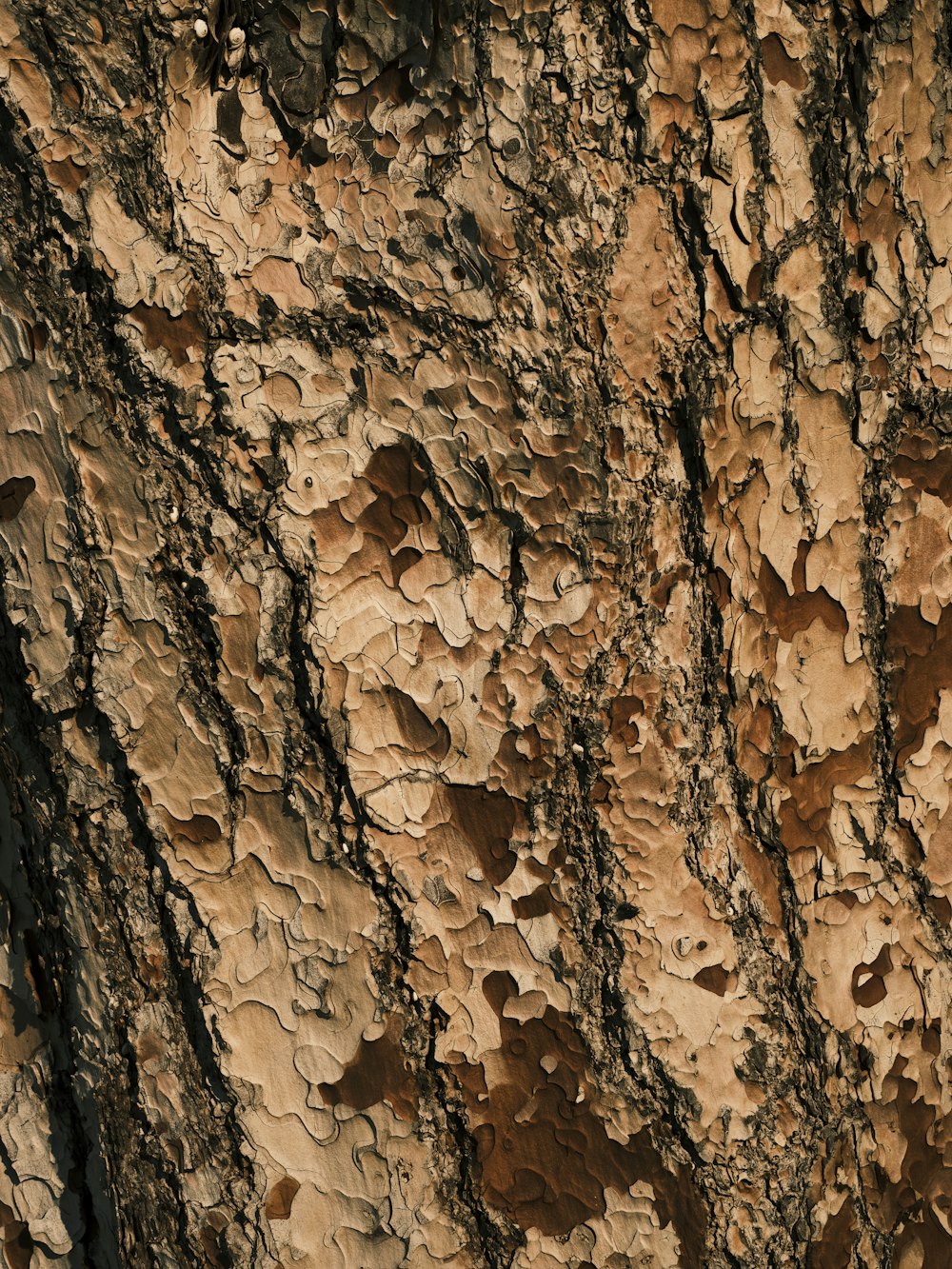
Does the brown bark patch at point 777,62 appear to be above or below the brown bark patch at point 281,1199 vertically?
above

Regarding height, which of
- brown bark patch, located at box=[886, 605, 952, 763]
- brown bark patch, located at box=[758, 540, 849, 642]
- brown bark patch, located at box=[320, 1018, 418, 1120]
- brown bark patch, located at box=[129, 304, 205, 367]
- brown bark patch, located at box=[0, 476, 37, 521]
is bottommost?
brown bark patch, located at box=[320, 1018, 418, 1120]

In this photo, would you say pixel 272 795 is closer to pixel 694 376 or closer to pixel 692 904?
pixel 692 904

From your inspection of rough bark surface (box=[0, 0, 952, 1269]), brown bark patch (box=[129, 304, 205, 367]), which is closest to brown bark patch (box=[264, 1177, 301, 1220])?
rough bark surface (box=[0, 0, 952, 1269])

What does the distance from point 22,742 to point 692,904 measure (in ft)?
2.30

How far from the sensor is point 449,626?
37.1 inches

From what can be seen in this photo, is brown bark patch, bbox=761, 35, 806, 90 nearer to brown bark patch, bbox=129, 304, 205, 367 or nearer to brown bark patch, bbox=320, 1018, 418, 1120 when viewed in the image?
brown bark patch, bbox=129, 304, 205, 367

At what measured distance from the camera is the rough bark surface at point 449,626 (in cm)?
92

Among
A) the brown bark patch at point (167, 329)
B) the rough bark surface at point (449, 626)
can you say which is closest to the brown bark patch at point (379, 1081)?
the rough bark surface at point (449, 626)

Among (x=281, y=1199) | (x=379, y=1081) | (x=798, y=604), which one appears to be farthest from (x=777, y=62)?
(x=281, y=1199)

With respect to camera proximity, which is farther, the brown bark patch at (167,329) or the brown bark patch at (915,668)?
the brown bark patch at (915,668)

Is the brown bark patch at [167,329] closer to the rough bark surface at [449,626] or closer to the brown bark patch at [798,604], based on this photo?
the rough bark surface at [449,626]

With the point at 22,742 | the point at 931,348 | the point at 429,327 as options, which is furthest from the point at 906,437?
the point at 22,742

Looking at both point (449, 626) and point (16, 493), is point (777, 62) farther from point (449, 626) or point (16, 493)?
point (16, 493)

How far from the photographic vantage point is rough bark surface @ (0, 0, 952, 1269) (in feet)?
3.00
